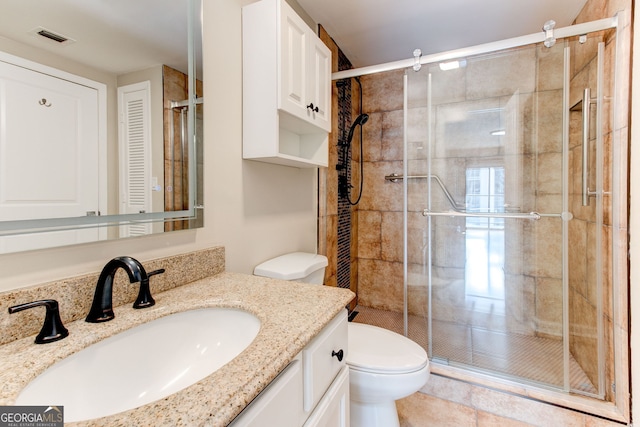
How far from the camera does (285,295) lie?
895mm

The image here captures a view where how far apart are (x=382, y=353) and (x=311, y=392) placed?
0.68m

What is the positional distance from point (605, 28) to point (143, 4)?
2.14 m

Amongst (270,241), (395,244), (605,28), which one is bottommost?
(395,244)

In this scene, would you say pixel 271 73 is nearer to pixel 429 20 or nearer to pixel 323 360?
Result: pixel 323 360

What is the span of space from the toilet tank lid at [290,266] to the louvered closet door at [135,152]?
1.91 feet

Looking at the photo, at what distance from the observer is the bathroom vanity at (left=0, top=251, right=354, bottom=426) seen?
0.43 metres

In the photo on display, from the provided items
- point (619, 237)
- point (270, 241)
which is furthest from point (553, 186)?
point (270, 241)

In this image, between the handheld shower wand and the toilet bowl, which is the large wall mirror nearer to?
the toilet bowl

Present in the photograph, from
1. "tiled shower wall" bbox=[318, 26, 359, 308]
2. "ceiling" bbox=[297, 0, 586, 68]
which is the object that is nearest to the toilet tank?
"tiled shower wall" bbox=[318, 26, 359, 308]

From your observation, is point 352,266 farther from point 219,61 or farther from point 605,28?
point 605,28

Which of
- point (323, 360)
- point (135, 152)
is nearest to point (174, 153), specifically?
point (135, 152)

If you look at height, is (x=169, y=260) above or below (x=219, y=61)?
below

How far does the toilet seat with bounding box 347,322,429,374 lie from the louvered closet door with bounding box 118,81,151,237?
3.24ft

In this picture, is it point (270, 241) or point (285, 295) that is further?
point (270, 241)
